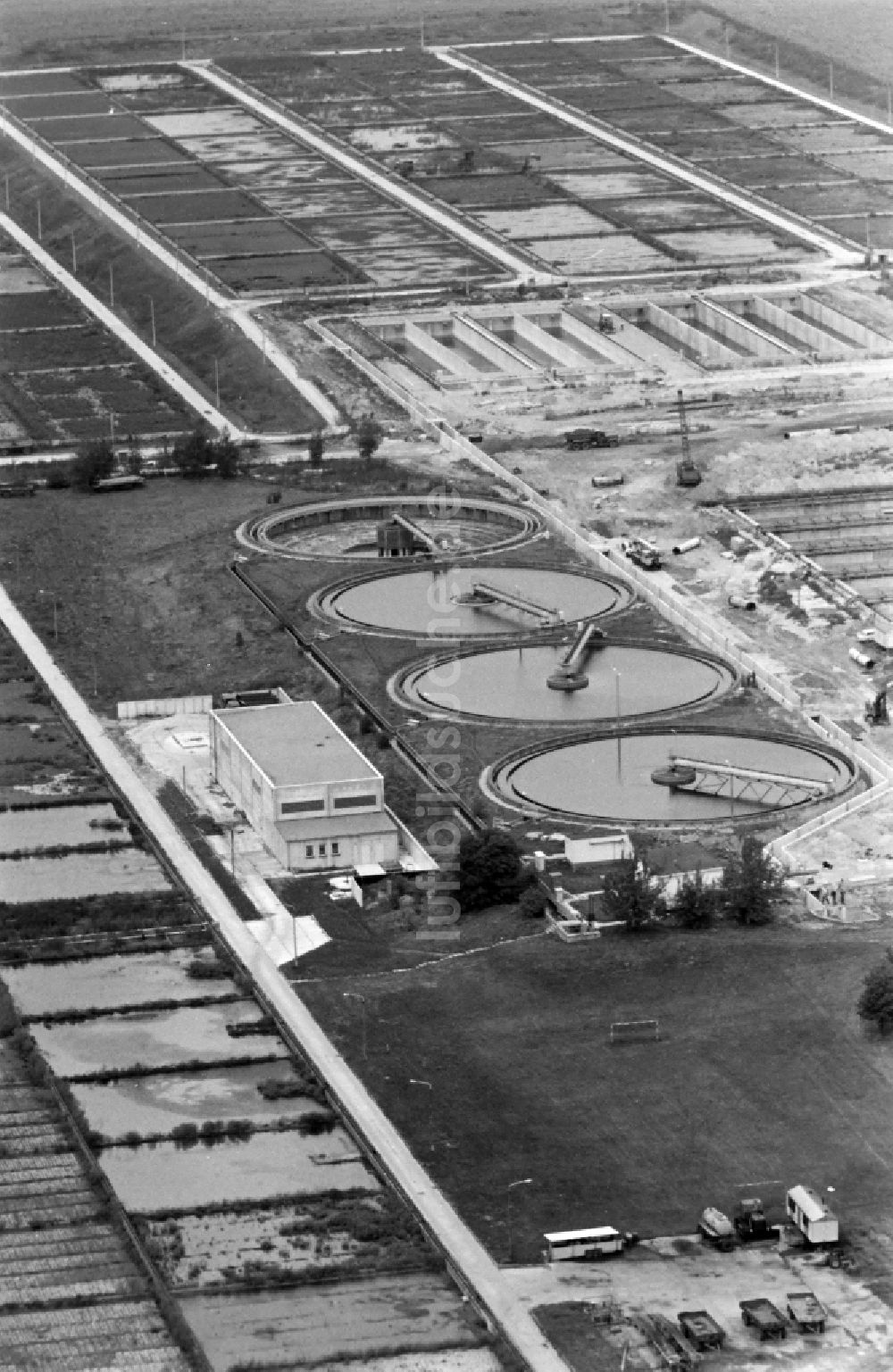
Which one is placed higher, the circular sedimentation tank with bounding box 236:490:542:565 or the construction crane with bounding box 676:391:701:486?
the construction crane with bounding box 676:391:701:486

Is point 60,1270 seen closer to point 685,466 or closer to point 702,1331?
point 702,1331

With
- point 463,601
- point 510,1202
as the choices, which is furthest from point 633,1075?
point 463,601

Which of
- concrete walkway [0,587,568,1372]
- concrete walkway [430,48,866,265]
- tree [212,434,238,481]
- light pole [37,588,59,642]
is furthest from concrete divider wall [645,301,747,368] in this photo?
concrete walkway [0,587,568,1372]

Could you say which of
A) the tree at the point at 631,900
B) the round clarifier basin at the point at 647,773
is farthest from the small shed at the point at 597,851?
the tree at the point at 631,900

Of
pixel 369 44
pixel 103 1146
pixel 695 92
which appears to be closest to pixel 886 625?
pixel 103 1146

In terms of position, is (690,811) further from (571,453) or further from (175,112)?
(175,112)

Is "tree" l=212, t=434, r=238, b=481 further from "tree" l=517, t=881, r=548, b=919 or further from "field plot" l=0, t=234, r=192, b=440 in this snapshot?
"tree" l=517, t=881, r=548, b=919

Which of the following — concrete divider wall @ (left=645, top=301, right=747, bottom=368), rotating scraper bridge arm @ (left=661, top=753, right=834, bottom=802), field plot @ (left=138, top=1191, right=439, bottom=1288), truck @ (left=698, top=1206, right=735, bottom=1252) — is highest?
truck @ (left=698, top=1206, right=735, bottom=1252)
